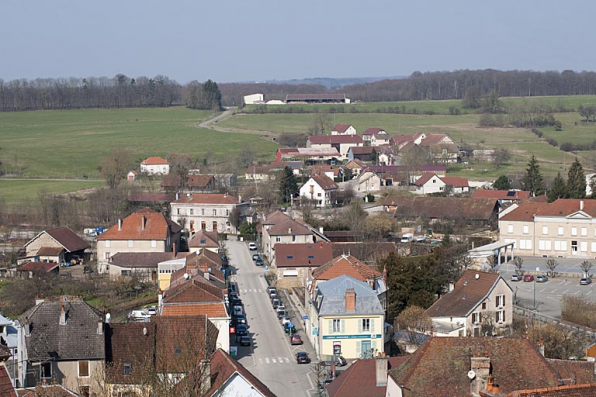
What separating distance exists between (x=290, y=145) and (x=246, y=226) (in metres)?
49.6

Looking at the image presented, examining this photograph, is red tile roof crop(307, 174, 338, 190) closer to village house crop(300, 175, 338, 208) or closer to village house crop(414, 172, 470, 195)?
village house crop(300, 175, 338, 208)

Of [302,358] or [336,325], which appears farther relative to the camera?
[336,325]

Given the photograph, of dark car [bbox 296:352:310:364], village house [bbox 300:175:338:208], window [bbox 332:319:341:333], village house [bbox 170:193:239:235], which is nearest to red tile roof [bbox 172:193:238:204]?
village house [bbox 170:193:239:235]

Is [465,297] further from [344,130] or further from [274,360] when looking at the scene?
[344,130]

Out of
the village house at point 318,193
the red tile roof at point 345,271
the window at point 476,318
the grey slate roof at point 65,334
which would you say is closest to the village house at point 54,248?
the red tile roof at point 345,271

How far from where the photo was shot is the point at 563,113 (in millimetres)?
130625

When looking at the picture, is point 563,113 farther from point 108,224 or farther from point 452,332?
point 452,332

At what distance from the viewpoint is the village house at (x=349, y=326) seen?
2995 centimetres

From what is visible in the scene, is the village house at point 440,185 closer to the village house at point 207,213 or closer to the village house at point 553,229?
the village house at point 207,213

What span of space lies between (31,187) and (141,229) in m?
30.7

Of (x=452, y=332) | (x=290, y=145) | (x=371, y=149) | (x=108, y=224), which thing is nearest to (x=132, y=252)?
(x=108, y=224)

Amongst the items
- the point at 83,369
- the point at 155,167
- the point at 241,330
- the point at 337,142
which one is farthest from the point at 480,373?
the point at 337,142

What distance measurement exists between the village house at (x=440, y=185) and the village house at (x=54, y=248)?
30.8 m

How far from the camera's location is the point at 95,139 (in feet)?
360
